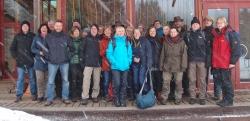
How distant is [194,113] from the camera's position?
9367 millimetres

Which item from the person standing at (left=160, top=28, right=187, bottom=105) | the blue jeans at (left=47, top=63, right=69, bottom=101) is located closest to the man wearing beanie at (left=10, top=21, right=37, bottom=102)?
the blue jeans at (left=47, top=63, right=69, bottom=101)

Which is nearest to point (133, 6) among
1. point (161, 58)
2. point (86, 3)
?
point (86, 3)

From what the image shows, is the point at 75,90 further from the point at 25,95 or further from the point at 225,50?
the point at 225,50

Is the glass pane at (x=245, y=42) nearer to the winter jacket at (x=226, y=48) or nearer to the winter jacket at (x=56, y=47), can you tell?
the winter jacket at (x=226, y=48)

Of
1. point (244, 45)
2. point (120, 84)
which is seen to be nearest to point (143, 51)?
point (120, 84)

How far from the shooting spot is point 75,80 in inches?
403

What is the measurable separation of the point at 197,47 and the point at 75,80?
9.17ft

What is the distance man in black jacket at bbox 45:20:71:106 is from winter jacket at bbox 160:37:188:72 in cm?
210

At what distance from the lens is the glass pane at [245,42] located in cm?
1143

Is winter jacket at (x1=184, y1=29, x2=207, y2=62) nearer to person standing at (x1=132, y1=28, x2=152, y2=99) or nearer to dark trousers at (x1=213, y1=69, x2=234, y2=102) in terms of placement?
dark trousers at (x1=213, y1=69, x2=234, y2=102)

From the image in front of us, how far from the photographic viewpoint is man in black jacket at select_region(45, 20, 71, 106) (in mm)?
9766

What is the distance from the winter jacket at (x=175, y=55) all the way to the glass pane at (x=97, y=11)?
6.69 feet

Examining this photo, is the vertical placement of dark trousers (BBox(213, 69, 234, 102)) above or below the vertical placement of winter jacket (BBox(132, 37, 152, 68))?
below

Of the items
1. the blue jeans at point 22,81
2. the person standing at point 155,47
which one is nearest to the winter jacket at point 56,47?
the blue jeans at point 22,81
